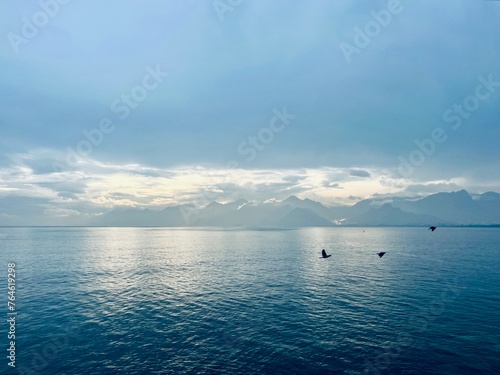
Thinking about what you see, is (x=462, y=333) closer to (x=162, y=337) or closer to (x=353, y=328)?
(x=353, y=328)

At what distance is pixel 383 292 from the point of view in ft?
234

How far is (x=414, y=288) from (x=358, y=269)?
2950 centimetres

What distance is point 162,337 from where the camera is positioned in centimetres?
4578

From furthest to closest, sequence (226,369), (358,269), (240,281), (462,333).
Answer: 1. (358,269)
2. (240,281)
3. (462,333)
4. (226,369)

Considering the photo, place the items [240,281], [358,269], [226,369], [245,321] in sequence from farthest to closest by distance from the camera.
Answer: [358,269] < [240,281] < [245,321] < [226,369]

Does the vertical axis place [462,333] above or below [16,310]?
below

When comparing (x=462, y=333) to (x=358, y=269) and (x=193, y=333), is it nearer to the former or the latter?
(x=193, y=333)

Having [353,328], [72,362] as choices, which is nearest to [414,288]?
[353,328]

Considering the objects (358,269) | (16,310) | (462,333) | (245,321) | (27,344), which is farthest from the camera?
(358,269)

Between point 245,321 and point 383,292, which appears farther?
point 383,292

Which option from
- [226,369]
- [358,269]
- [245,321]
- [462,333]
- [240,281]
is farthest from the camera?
[358,269]

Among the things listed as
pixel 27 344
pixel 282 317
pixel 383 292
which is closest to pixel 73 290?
pixel 27 344

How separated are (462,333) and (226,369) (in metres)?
39.6

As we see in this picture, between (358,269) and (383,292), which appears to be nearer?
(383,292)
